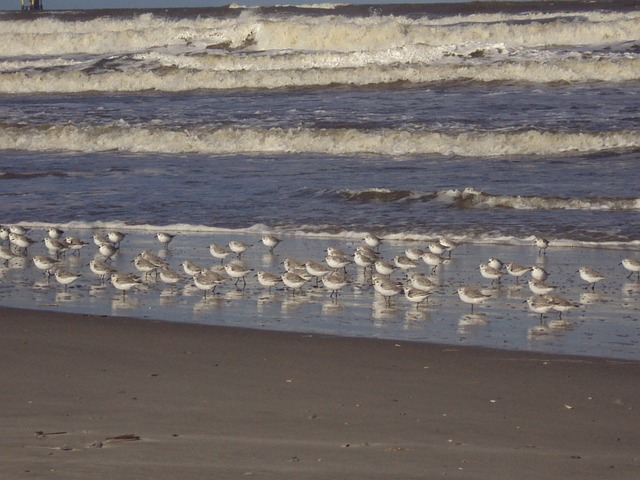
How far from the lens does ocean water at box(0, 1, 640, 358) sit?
43.9 feet

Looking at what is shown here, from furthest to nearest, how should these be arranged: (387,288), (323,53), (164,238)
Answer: (323,53), (164,238), (387,288)

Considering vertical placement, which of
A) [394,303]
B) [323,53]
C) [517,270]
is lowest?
[394,303]

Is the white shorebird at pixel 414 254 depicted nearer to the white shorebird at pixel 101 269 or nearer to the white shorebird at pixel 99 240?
the white shorebird at pixel 101 269

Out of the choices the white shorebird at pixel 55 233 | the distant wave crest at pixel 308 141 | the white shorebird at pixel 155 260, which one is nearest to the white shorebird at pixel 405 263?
the white shorebird at pixel 155 260

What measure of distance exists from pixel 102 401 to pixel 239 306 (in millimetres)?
3481

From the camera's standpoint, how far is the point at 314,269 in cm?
1108

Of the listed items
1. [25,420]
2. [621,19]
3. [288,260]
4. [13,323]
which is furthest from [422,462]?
[621,19]

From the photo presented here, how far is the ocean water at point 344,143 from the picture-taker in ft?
43.9

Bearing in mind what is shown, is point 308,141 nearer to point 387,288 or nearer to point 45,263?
point 45,263

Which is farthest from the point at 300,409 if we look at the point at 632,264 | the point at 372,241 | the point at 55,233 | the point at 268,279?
the point at 55,233

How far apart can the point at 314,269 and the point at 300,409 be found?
15.1 feet

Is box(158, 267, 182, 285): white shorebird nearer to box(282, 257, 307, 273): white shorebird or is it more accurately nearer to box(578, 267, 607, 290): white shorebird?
box(282, 257, 307, 273): white shorebird

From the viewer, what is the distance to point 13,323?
352 inches

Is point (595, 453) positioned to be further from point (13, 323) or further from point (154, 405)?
point (13, 323)
